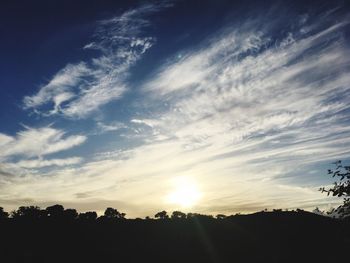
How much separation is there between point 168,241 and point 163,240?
0.56m

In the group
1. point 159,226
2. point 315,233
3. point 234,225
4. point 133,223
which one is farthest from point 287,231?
point 133,223

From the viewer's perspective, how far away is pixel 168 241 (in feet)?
122

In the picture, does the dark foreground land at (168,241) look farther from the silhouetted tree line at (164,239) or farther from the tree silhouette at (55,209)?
the tree silhouette at (55,209)

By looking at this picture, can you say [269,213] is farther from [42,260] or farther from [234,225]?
[42,260]

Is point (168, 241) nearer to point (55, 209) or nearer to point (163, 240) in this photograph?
point (163, 240)

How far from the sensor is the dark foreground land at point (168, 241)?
1196 inches

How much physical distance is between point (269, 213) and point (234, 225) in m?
10.2

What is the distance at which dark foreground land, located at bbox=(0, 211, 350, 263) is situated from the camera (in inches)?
1196

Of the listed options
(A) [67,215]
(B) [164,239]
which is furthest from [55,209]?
(B) [164,239]

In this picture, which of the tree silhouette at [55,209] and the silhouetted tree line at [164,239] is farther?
the tree silhouette at [55,209]

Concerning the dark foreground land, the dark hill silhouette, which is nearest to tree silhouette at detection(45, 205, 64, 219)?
the dark hill silhouette

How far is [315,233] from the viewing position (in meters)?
47.4

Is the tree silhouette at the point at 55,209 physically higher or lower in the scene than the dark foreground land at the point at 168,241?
higher

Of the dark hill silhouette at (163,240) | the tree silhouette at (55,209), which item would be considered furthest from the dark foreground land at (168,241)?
the tree silhouette at (55,209)
